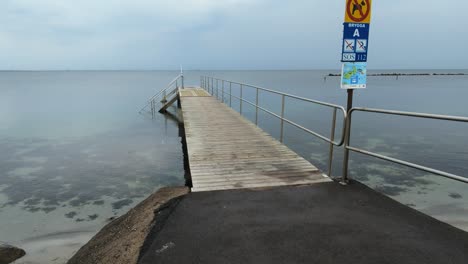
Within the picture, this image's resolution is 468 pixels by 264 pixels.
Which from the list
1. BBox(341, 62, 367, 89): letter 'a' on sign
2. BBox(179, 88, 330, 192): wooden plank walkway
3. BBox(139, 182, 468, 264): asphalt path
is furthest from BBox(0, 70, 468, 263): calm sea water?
BBox(341, 62, 367, 89): letter 'a' on sign

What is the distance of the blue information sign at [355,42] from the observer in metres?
3.99

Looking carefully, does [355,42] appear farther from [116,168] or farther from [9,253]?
[116,168]

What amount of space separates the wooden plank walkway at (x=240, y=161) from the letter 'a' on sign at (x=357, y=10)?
2096mm

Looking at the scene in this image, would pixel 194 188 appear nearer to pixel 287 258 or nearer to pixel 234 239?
pixel 234 239

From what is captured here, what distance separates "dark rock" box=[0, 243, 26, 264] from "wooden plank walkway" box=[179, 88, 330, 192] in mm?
2937

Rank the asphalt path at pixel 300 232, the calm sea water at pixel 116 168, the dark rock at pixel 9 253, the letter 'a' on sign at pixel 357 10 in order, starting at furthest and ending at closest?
the calm sea water at pixel 116 168 < the dark rock at pixel 9 253 < the letter 'a' on sign at pixel 357 10 < the asphalt path at pixel 300 232

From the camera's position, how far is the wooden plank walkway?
4.52m

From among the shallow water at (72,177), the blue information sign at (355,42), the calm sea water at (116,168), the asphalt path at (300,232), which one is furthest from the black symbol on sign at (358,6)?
the shallow water at (72,177)

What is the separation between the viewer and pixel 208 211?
357 cm

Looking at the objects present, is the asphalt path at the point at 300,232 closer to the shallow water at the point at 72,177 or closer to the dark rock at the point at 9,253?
the shallow water at the point at 72,177

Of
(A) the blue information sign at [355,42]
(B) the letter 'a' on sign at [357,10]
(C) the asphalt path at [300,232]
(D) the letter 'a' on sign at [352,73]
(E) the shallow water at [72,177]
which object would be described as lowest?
(E) the shallow water at [72,177]

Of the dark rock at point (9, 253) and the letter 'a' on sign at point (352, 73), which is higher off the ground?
the letter 'a' on sign at point (352, 73)

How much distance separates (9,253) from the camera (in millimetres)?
Result: 4965

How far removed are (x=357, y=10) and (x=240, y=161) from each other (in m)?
2.83
